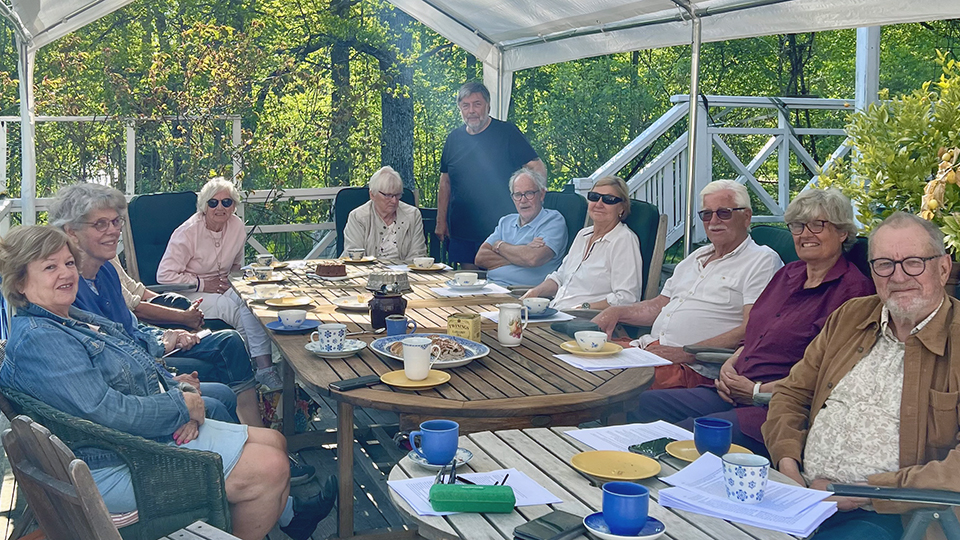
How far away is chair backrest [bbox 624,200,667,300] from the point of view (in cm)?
452

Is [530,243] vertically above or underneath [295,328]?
above

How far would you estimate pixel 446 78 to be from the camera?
1374 centimetres

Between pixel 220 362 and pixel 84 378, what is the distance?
167 centimetres

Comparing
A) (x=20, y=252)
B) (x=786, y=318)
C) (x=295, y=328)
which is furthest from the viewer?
(x=295, y=328)

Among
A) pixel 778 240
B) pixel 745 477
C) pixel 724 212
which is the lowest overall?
pixel 745 477

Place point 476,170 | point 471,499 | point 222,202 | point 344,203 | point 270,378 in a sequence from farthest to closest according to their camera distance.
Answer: point 344,203 → point 476,170 → point 222,202 → point 270,378 → point 471,499

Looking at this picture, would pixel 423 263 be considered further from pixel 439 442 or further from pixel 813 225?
pixel 439 442

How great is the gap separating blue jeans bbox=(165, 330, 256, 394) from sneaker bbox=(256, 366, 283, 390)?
0.57 meters

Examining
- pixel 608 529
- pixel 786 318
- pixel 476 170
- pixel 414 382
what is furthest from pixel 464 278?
pixel 608 529

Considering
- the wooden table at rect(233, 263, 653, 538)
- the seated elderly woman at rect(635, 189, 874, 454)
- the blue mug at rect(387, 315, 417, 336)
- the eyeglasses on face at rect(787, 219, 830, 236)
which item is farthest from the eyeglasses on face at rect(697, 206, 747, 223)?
the blue mug at rect(387, 315, 417, 336)

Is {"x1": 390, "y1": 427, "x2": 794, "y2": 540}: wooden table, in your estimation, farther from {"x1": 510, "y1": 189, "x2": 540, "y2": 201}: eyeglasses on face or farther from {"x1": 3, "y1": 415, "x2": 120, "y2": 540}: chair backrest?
{"x1": 510, "y1": 189, "x2": 540, "y2": 201}: eyeglasses on face

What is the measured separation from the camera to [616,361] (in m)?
2.94

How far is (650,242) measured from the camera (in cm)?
453

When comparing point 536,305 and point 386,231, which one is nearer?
point 536,305
